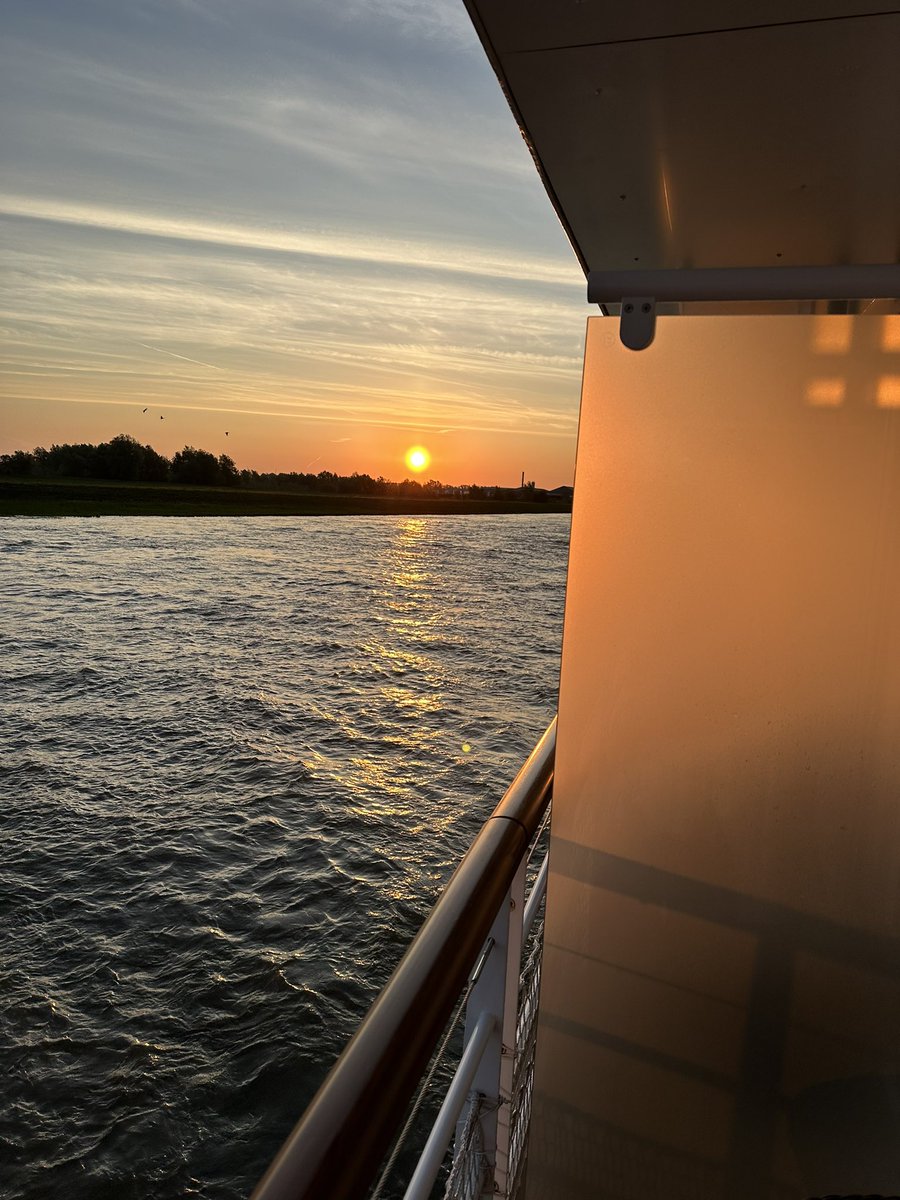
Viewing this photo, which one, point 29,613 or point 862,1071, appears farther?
point 29,613

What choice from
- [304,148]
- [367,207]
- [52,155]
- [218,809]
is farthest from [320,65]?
[52,155]

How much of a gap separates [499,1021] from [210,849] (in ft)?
22.0

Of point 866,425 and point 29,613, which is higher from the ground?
point 866,425

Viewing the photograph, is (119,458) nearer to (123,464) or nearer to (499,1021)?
(123,464)

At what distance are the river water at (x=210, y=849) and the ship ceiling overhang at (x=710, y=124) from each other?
4.90 meters

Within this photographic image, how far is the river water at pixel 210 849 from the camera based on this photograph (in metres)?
4.82

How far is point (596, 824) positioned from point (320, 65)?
10.5 metres

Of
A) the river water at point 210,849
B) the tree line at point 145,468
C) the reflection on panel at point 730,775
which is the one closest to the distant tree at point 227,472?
the tree line at point 145,468

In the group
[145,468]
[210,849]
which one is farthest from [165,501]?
[210,849]

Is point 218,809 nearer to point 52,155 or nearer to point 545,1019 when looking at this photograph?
point 545,1019

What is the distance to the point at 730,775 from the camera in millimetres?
1038

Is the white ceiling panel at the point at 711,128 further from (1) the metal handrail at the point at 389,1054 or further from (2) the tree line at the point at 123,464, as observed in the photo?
(2) the tree line at the point at 123,464

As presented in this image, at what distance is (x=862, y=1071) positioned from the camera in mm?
1074

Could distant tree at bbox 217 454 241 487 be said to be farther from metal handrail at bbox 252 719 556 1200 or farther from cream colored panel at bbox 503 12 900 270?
metal handrail at bbox 252 719 556 1200
